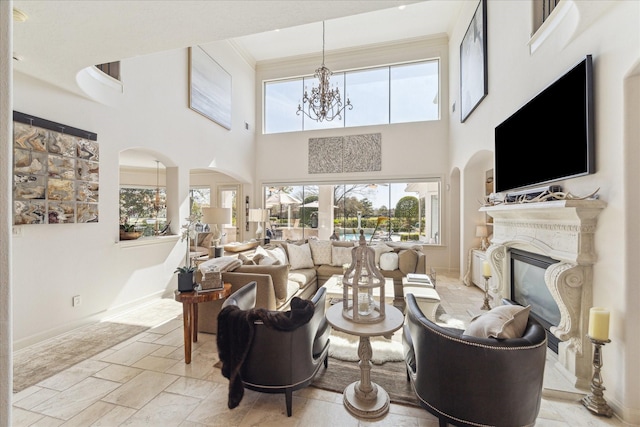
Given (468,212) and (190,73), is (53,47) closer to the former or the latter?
(190,73)

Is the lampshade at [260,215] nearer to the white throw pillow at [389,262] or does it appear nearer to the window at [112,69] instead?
the white throw pillow at [389,262]

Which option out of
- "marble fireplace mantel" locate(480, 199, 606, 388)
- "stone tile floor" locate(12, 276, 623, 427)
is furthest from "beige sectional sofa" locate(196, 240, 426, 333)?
"marble fireplace mantel" locate(480, 199, 606, 388)

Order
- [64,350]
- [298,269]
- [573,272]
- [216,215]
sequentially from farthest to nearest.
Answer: [216,215] < [298,269] < [64,350] < [573,272]

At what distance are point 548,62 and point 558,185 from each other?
47.9 inches

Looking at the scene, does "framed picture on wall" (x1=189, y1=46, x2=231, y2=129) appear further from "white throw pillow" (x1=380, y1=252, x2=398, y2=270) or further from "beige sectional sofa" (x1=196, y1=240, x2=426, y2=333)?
"white throw pillow" (x1=380, y1=252, x2=398, y2=270)

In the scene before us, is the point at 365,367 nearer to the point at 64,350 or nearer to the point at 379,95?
the point at 64,350

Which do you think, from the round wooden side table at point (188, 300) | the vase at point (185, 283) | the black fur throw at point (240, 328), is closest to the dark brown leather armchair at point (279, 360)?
the black fur throw at point (240, 328)

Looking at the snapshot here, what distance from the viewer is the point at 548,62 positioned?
2.73 m

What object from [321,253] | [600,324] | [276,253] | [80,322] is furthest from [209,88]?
[600,324]

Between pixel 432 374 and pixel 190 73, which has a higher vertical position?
pixel 190 73

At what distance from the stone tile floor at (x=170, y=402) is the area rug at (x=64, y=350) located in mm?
134

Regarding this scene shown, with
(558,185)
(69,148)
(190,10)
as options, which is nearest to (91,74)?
(69,148)

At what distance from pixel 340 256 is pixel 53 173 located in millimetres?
3864

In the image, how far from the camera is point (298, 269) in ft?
15.3
